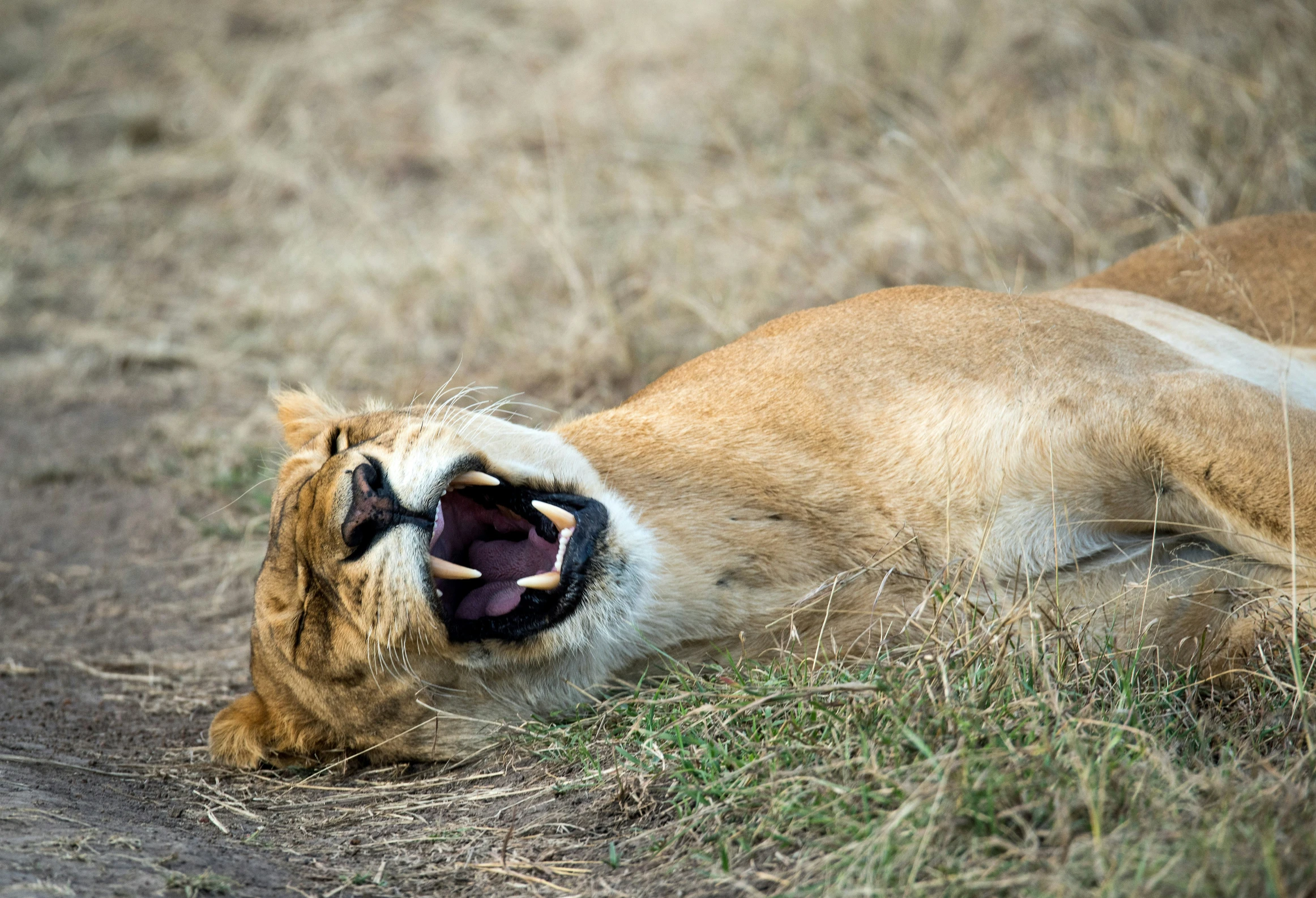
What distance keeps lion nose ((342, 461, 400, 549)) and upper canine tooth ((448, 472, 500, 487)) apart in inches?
5.1

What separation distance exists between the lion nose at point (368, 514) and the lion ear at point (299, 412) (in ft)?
2.69

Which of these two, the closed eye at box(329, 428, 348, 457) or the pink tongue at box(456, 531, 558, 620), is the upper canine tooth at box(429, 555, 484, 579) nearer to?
the pink tongue at box(456, 531, 558, 620)

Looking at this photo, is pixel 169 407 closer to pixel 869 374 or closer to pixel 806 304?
pixel 806 304

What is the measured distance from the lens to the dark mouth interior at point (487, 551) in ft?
8.05

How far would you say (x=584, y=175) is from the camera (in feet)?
21.3

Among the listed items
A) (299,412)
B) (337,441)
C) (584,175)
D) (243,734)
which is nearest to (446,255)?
(584,175)

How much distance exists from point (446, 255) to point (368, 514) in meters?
3.86

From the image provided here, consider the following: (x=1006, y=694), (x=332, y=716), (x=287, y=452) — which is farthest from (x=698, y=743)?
(x=287, y=452)

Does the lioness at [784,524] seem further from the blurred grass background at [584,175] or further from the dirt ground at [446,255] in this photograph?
the blurred grass background at [584,175]

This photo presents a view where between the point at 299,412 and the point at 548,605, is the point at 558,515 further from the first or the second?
the point at 299,412

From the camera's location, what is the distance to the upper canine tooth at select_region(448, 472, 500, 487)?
2443 mm

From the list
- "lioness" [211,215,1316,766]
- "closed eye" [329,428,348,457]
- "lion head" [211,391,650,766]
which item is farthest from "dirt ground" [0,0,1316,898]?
"closed eye" [329,428,348,457]

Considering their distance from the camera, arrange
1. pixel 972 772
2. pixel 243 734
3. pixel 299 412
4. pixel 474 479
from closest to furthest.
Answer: pixel 972 772
pixel 474 479
pixel 243 734
pixel 299 412

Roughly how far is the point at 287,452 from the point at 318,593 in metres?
1.11
